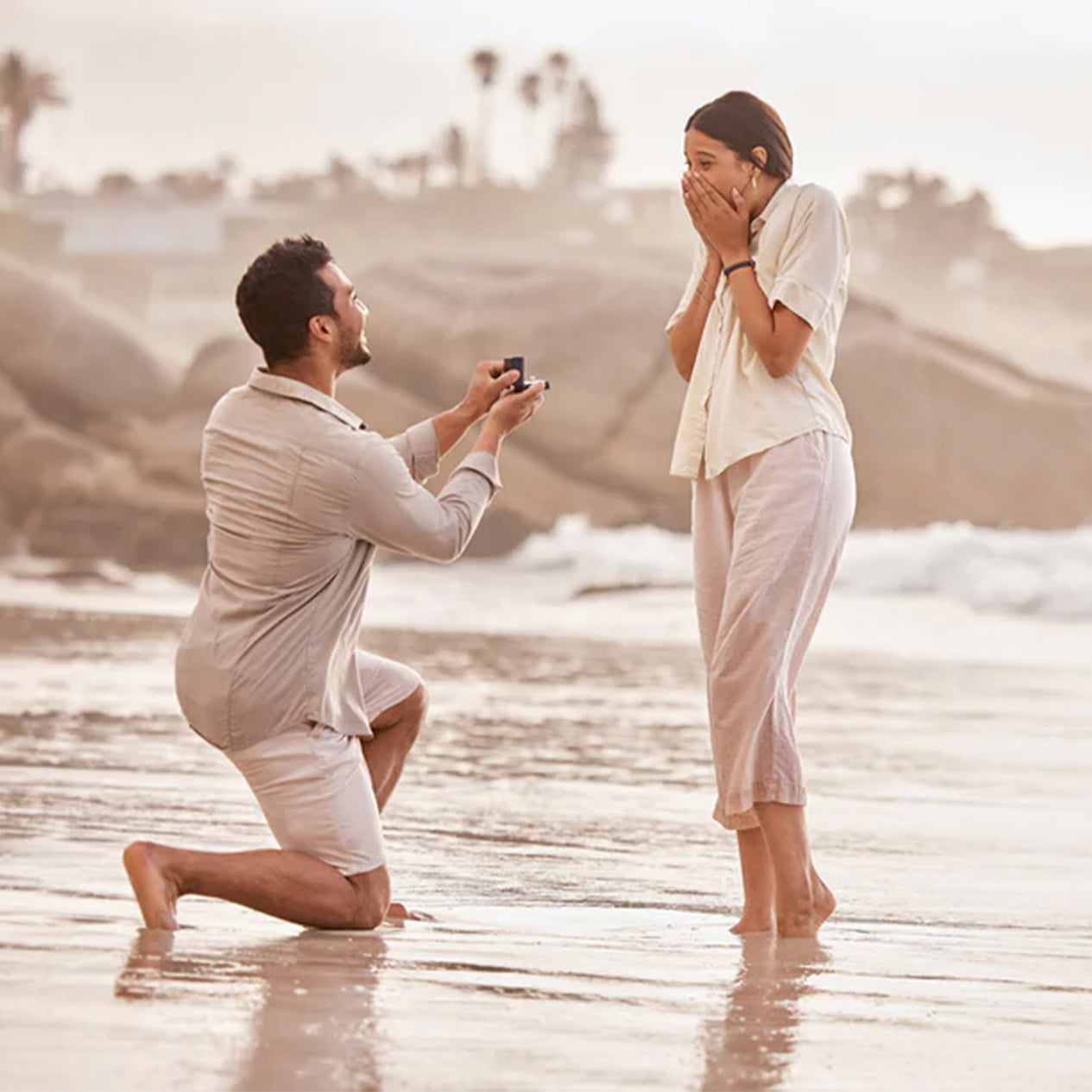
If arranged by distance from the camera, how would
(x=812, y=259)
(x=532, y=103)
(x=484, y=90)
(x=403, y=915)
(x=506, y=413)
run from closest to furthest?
1. (x=403, y=915)
2. (x=812, y=259)
3. (x=506, y=413)
4. (x=484, y=90)
5. (x=532, y=103)

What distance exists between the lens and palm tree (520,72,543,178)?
188ft

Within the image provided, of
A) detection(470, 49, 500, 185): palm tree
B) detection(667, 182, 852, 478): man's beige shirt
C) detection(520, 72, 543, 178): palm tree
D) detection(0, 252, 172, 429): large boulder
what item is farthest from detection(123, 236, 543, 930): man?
detection(520, 72, 543, 178): palm tree

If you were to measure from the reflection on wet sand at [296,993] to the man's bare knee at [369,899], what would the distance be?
0.05 m

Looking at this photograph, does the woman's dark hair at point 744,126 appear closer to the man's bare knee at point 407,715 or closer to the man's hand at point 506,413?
the man's hand at point 506,413

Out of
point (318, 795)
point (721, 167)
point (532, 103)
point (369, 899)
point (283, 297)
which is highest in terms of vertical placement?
point (532, 103)

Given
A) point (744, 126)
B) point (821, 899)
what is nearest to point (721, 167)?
point (744, 126)

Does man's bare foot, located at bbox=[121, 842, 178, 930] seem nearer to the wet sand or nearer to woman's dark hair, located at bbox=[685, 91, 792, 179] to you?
the wet sand

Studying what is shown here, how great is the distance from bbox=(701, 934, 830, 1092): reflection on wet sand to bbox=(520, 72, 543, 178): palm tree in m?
55.1

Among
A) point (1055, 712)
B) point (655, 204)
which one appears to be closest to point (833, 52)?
point (655, 204)

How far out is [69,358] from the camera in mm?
24969

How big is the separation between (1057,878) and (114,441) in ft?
66.5

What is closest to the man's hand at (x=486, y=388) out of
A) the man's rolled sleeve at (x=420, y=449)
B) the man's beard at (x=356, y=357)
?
the man's rolled sleeve at (x=420, y=449)

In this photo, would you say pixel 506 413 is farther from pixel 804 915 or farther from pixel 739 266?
pixel 804 915

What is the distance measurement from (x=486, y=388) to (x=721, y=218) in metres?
0.55
